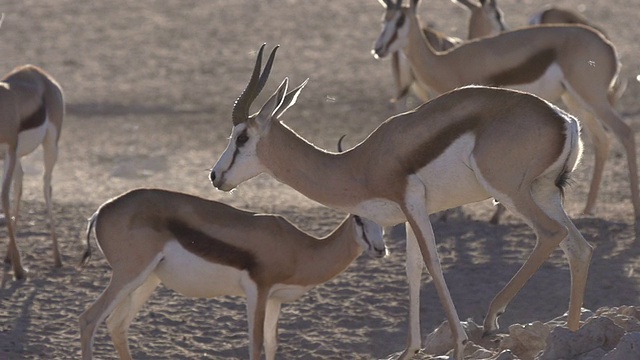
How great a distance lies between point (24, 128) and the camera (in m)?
10.3

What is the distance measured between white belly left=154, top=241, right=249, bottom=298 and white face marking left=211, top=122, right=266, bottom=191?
17.8 inches

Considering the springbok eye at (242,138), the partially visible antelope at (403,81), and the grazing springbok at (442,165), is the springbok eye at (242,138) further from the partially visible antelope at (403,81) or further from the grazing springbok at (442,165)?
the partially visible antelope at (403,81)

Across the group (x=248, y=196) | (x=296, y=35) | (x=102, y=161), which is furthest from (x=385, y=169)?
(x=296, y=35)

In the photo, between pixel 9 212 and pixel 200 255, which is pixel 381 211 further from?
pixel 9 212

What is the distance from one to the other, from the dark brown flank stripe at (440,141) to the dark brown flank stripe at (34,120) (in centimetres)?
418

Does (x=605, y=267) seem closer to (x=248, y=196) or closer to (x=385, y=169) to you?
(x=385, y=169)

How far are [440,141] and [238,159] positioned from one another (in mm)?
1162

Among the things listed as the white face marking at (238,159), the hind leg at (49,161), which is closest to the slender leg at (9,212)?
the hind leg at (49,161)

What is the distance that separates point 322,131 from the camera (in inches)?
610

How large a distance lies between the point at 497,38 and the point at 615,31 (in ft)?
35.7

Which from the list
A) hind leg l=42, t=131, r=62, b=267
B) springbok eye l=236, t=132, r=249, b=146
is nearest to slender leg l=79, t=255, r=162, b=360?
springbok eye l=236, t=132, r=249, b=146

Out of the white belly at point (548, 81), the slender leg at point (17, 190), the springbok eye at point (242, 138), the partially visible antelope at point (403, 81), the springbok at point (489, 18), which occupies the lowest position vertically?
the slender leg at point (17, 190)

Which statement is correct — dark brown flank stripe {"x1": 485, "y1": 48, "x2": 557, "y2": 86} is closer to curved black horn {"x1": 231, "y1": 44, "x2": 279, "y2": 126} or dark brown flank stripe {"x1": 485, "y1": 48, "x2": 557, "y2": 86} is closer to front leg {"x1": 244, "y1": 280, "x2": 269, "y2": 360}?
curved black horn {"x1": 231, "y1": 44, "x2": 279, "y2": 126}

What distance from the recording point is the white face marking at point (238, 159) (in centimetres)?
743
